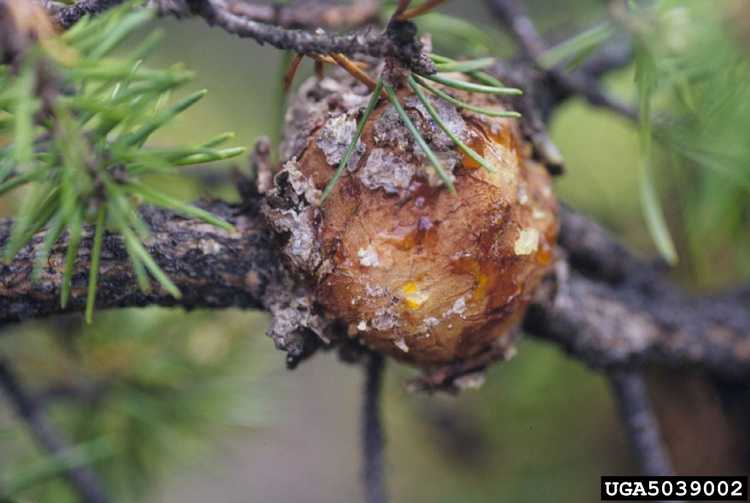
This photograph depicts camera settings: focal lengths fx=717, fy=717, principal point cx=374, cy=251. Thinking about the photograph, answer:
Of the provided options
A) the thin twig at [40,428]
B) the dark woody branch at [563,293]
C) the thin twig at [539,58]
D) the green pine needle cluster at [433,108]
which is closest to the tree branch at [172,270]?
the dark woody branch at [563,293]

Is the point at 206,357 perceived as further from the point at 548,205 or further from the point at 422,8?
the point at 422,8

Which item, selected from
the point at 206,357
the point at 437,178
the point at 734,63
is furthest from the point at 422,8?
the point at 206,357

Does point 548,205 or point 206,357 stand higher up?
point 548,205

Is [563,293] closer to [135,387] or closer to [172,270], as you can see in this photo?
[172,270]

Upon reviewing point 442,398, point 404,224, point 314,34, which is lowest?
point 442,398

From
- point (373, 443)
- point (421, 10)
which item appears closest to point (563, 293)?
point (373, 443)

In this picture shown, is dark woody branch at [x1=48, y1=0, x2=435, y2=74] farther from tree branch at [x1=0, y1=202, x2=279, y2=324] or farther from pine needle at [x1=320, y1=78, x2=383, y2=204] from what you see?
tree branch at [x1=0, y1=202, x2=279, y2=324]
